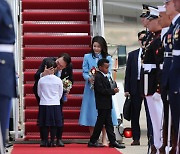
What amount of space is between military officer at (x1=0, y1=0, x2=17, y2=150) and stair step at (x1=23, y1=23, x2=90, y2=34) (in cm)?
832

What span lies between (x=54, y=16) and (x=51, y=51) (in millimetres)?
899

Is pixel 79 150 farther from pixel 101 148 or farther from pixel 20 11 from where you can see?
pixel 20 11

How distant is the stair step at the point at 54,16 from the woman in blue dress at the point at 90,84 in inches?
69.0

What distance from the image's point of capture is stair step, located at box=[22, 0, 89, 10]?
46.1 ft

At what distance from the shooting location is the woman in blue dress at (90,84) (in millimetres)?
12055

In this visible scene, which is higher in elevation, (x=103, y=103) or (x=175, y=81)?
(x=175, y=81)

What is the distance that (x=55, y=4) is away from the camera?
46.2ft

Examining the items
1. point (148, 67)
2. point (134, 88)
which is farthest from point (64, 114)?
point (148, 67)

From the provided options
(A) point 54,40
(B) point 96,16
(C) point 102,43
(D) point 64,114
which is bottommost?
(D) point 64,114

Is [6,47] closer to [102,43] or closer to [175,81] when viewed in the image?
[175,81]

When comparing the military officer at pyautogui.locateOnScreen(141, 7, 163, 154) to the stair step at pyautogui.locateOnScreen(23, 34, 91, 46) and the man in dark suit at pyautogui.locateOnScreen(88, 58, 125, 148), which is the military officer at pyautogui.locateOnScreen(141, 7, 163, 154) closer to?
the man in dark suit at pyautogui.locateOnScreen(88, 58, 125, 148)

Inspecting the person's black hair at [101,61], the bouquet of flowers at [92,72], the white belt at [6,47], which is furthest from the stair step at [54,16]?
the white belt at [6,47]

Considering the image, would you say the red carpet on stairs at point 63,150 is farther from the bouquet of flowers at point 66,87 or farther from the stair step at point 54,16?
the stair step at point 54,16

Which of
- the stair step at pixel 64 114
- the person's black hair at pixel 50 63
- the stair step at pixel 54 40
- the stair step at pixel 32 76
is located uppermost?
the stair step at pixel 54 40
